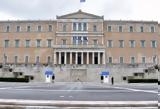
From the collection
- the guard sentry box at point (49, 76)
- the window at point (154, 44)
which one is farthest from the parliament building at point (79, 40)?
the guard sentry box at point (49, 76)

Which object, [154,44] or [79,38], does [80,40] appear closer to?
[79,38]

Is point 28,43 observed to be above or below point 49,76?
above

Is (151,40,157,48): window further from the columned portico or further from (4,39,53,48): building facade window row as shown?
(4,39,53,48): building facade window row

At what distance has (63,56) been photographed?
69.3 m

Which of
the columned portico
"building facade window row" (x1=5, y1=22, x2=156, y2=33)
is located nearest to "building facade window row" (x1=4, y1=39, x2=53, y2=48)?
"building facade window row" (x1=5, y1=22, x2=156, y2=33)

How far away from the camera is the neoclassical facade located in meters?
71.6

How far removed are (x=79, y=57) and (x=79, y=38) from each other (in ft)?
15.5

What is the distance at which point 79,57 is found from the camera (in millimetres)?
68938

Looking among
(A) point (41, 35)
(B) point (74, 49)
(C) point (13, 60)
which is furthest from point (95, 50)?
(C) point (13, 60)

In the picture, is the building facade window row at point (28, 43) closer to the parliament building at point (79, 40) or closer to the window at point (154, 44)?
the parliament building at point (79, 40)

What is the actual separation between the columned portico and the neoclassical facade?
85cm

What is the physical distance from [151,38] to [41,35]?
25.3 metres

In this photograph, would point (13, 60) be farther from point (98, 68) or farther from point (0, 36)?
point (98, 68)

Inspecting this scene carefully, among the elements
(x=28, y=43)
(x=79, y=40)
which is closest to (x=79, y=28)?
(x=79, y=40)
